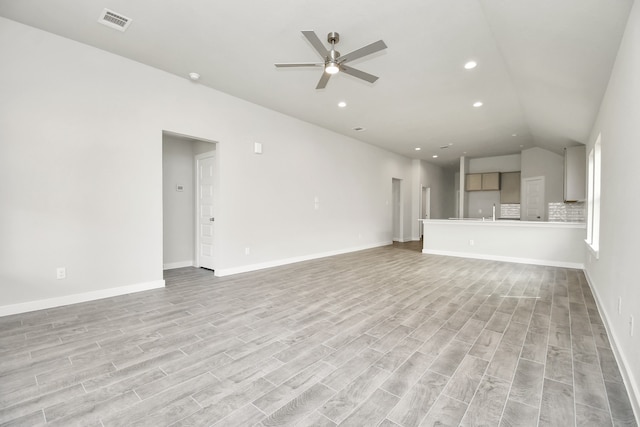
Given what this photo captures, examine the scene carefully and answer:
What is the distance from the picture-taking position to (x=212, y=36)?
308cm

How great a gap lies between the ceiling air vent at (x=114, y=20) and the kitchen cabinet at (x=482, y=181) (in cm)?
1011

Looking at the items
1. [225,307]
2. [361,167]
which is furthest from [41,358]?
[361,167]

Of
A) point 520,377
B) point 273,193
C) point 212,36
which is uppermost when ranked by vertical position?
point 212,36

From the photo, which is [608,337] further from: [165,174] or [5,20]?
[5,20]

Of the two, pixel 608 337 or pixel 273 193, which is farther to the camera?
pixel 273 193

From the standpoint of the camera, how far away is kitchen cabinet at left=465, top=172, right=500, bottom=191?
30.9 ft

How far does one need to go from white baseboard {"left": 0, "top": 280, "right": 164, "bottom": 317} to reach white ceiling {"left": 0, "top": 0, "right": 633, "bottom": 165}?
292 cm

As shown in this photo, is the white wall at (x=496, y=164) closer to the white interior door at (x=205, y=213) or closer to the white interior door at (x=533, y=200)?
the white interior door at (x=533, y=200)

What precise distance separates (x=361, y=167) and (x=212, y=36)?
520 cm

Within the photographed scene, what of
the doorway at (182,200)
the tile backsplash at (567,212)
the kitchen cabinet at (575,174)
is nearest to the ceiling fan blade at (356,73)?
the doorway at (182,200)

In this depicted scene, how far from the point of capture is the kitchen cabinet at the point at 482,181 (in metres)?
9.43

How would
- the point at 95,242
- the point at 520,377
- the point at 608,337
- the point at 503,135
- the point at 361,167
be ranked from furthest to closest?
the point at 361,167 → the point at 503,135 → the point at 95,242 → the point at 608,337 → the point at 520,377

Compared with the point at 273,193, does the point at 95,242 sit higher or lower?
lower

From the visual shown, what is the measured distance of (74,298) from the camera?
3264 millimetres
